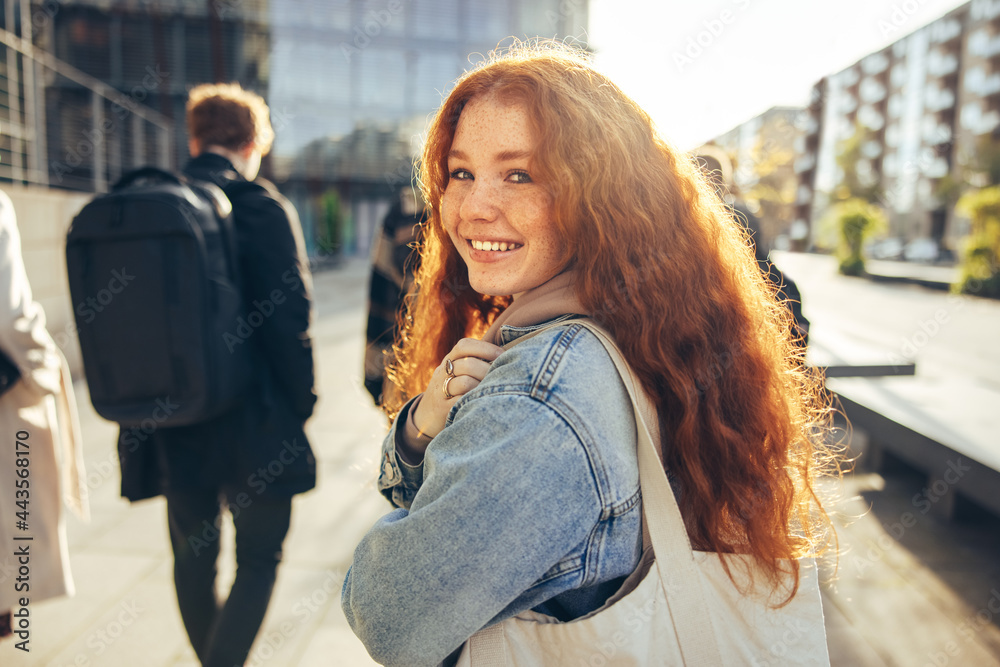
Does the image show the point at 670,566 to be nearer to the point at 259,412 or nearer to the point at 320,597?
the point at 259,412

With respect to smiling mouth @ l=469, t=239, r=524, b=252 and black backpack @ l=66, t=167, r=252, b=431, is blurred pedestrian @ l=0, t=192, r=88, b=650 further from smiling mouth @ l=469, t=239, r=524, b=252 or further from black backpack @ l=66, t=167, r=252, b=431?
smiling mouth @ l=469, t=239, r=524, b=252

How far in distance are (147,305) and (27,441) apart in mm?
843

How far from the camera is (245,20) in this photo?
811 inches

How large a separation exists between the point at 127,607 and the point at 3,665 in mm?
503

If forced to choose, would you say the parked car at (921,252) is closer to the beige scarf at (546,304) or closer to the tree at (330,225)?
the tree at (330,225)

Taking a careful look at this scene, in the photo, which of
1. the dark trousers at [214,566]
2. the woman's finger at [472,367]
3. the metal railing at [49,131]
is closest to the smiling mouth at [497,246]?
the woman's finger at [472,367]

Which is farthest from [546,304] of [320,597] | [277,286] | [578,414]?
[320,597]

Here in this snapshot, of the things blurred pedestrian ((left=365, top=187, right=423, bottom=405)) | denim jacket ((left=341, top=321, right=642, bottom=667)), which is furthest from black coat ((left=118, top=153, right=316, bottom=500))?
denim jacket ((left=341, top=321, right=642, bottom=667))

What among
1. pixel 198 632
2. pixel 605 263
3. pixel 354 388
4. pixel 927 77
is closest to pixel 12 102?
pixel 354 388

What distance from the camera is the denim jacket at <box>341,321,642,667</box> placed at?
2.86 feet

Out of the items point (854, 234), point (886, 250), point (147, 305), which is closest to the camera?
point (147, 305)

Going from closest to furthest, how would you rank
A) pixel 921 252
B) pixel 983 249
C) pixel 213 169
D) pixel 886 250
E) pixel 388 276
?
pixel 213 169 < pixel 388 276 < pixel 983 249 < pixel 921 252 < pixel 886 250

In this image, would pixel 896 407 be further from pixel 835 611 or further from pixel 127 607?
pixel 127 607

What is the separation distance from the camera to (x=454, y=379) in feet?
3.65
